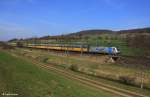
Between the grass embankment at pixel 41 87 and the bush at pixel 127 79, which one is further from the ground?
the grass embankment at pixel 41 87

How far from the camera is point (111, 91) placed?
23.5 meters

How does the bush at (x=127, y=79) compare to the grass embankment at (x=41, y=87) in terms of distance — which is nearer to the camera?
the grass embankment at (x=41, y=87)

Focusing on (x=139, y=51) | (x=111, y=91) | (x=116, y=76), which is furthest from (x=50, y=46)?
(x=111, y=91)

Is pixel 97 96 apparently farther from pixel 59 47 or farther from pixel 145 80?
pixel 59 47

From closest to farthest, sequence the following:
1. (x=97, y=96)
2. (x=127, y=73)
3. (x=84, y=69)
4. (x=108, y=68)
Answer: (x=97, y=96), (x=127, y=73), (x=108, y=68), (x=84, y=69)

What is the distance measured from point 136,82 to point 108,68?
414 inches

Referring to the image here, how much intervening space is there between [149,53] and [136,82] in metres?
29.2

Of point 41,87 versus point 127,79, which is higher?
point 41,87

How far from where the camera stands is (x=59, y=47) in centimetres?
9812

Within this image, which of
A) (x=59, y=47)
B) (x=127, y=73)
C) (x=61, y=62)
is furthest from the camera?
(x=59, y=47)

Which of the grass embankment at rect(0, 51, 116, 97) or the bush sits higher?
the grass embankment at rect(0, 51, 116, 97)

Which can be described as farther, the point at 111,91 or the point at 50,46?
the point at 50,46

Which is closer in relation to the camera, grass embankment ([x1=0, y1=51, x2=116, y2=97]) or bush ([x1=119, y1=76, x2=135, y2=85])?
grass embankment ([x1=0, y1=51, x2=116, y2=97])

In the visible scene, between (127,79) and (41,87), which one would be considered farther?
(127,79)
